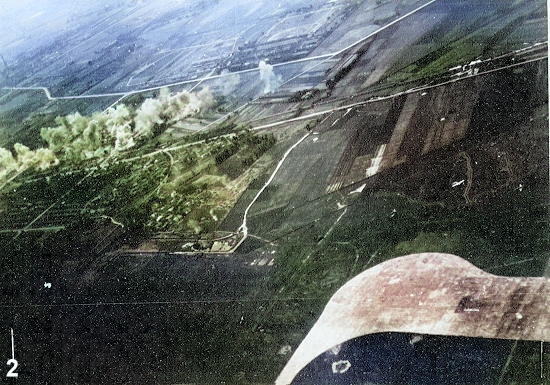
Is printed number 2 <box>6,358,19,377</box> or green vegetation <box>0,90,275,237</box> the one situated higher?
green vegetation <box>0,90,275,237</box>

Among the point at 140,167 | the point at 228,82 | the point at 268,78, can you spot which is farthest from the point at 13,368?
the point at 268,78

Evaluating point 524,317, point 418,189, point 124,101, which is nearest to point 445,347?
point 524,317

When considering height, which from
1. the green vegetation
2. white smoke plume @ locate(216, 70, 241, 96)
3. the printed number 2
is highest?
white smoke plume @ locate(216, 70, 241, 96)

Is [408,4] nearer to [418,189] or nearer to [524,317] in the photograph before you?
[418,189]

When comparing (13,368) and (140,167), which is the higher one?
(140,167)

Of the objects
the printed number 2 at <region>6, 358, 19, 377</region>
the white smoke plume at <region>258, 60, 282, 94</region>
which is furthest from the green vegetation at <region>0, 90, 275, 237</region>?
the printed number 2 at <region>6, 358, 19, 377</region>

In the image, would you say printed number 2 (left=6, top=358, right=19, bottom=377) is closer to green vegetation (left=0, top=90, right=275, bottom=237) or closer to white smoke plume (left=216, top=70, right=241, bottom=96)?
green vegetation (left=0, top=90, right=275, bottom=237)

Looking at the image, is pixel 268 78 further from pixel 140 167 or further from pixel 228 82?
pixel 140 167

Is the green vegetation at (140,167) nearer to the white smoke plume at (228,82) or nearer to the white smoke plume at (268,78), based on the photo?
the white smoke plume at (228,82)

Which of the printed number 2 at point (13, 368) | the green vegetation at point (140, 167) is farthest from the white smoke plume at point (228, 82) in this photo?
the printed number 2 at point (13, 368)
